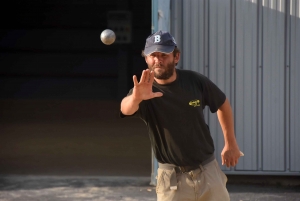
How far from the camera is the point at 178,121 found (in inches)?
168

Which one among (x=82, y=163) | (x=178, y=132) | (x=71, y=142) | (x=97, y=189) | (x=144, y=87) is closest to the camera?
(x=144, y=87)

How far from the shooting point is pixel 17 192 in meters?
7.31

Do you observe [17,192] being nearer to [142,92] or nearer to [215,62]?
[215,62]

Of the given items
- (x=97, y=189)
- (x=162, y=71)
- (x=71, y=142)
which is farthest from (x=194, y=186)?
(x=71, y=142)

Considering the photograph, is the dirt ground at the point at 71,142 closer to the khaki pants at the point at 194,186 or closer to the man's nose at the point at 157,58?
the khaki pants at the point at 194,186

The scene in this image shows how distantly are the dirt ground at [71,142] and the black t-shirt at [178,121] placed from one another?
163 inches

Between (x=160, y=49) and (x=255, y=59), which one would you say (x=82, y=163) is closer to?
(x=255, y=59)

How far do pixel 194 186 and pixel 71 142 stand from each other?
6917mm

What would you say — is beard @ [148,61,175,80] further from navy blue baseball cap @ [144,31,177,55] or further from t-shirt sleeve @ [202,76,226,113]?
t-shirt sleeve @ [202,76,226,113]

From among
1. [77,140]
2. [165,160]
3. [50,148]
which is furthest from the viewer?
[77,140]

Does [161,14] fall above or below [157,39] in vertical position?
above

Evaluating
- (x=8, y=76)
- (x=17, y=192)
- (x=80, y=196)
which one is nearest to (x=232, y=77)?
(x=80, y=196)

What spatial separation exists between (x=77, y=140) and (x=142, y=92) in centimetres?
744

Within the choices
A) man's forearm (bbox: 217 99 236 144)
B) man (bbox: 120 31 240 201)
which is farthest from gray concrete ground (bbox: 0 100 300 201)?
man (bbox: 120 31 240 201)
